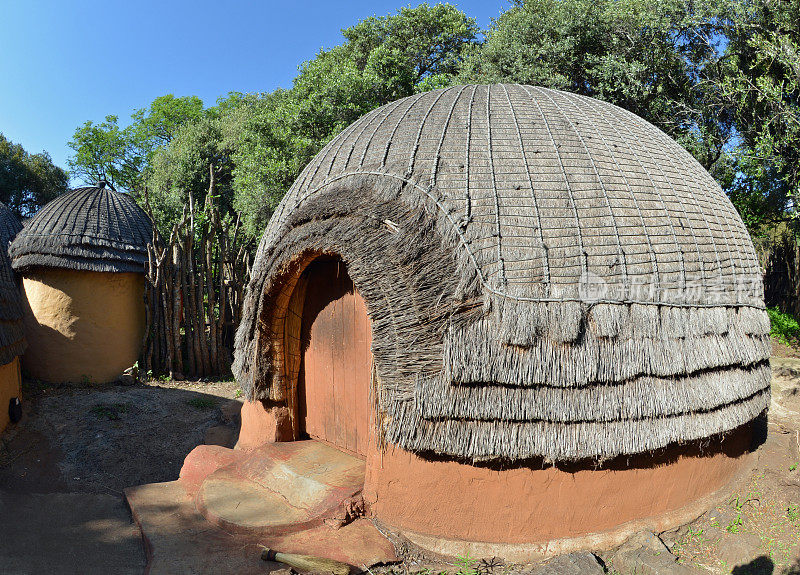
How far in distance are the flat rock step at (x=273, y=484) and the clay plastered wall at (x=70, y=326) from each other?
6.53 meters

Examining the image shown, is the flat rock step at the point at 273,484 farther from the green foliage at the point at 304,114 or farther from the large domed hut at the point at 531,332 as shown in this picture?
the green foliage at the point at 304,114

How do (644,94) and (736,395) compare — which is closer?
(736,395)

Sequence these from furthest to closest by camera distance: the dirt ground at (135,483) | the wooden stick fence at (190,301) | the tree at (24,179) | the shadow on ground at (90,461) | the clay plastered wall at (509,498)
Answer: the tree at (24,179), the wooden stick fence at (190,301), the shadow on ground at (90,461), the dirt ground at (135,483), the clay plastered wall at (509,498)

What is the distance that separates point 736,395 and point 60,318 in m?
11.9

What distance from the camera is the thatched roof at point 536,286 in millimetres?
4012

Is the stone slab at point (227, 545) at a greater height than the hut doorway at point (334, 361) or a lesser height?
lesser

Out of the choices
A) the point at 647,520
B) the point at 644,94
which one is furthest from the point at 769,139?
the point at 647,520

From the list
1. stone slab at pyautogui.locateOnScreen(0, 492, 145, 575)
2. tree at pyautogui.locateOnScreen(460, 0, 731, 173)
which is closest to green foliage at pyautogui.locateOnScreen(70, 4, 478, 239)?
tree at pyautogui.locateOnScreen(460, 0, 731, 173)

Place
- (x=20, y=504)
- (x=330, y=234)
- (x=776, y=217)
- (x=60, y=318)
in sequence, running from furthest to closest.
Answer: (x=776, y=217) < (x=60, y=318) < (x=20, y=504) < (x=330, y=234)

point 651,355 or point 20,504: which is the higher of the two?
point 651,355

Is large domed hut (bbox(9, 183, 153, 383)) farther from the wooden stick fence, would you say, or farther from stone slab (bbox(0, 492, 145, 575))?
stone slab (bbox(0, 492, 145, 575))

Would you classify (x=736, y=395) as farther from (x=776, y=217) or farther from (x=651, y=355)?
(x=776, y=217)

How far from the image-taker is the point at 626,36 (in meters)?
11.3

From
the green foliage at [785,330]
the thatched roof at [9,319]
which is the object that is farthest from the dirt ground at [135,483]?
the green foliage at [785,330]
